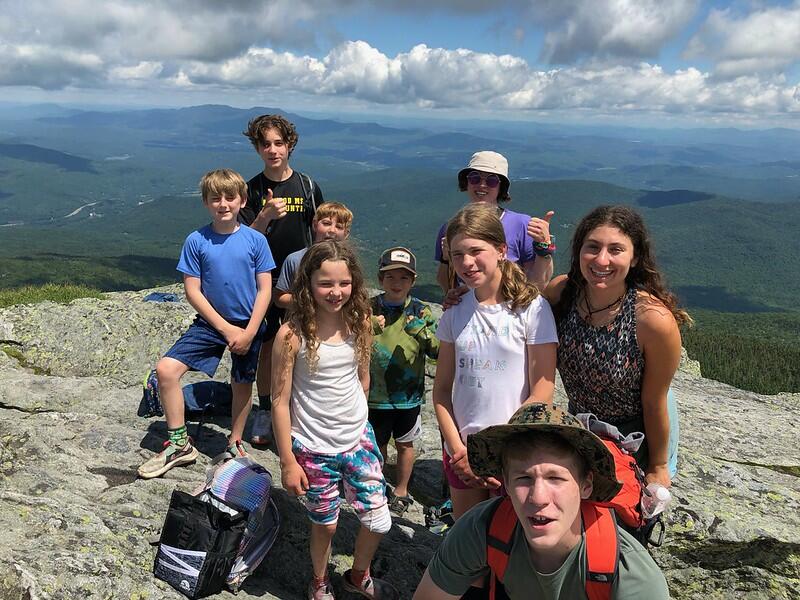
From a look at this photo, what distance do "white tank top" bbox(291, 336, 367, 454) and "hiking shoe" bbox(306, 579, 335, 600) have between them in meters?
1.24

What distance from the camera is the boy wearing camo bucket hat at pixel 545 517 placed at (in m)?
2.98

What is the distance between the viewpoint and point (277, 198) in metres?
7.05

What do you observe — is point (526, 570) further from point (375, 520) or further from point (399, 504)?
point (399, 504)

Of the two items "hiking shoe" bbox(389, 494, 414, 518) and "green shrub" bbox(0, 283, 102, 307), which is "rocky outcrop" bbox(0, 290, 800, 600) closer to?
"hiking shoe" bbox(389, 494, 414, 518)

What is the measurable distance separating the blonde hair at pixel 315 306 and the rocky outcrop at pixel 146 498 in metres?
1.92

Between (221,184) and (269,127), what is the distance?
53.7 inches

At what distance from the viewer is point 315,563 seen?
4.77m

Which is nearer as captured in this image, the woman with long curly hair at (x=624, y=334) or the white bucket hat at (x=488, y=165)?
the woman with long curly hair at (x=624, y=334)

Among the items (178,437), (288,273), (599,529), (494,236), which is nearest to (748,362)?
(288,273)

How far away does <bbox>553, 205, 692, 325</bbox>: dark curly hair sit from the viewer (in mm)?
4180

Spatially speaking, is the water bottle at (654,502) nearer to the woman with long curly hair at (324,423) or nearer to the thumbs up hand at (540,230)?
the woman with long curly hair at (324,423)

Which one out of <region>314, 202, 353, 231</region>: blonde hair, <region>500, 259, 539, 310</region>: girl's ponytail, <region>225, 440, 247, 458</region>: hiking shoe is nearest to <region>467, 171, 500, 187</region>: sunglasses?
<region>314, 202, 353, 231</region>: blonde hair

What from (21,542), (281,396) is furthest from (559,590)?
(21,542)

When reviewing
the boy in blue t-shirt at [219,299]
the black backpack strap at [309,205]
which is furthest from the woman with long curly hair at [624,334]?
the black backpack strap at [309,205]
